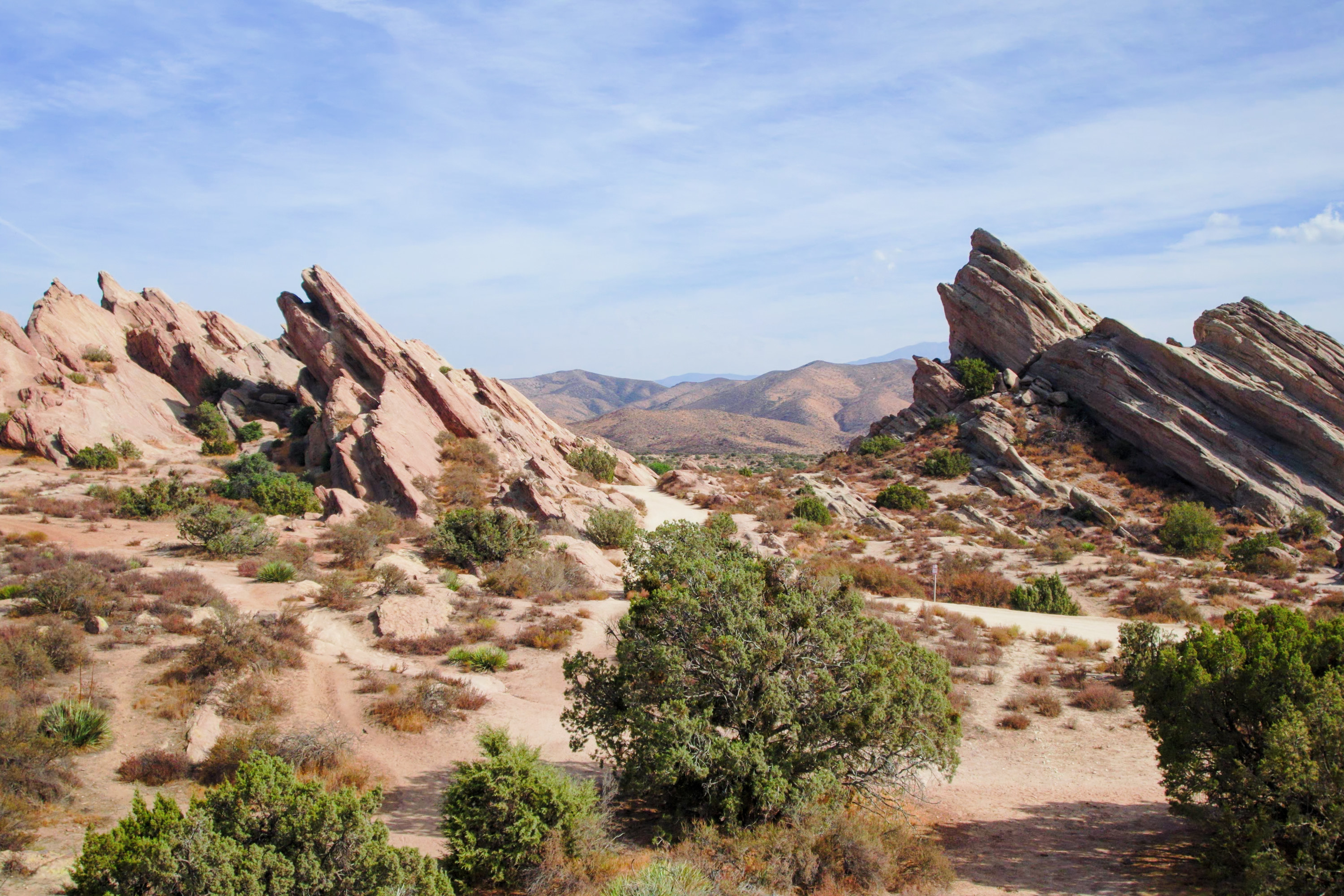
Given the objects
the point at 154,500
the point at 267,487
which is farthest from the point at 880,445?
the point at 154,500

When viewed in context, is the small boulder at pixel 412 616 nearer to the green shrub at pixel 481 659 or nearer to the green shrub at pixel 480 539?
the green shrub at pixel 481 659

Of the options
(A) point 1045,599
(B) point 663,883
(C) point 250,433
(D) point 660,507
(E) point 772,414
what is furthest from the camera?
(E) point 772,414

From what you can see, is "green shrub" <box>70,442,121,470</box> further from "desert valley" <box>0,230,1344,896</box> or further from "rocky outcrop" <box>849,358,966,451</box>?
"rocky outcrop" <box>849,358,966,451</box>

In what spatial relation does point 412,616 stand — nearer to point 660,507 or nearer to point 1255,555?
point 660,507

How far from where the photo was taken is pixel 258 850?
582cm

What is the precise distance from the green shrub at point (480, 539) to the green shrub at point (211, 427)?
1658 centimetres

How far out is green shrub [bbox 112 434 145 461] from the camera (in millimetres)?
28547

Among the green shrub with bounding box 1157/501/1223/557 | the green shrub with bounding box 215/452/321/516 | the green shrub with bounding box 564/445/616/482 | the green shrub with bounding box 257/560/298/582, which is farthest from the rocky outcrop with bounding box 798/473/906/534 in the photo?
the green shrub with bounding box 257/560/298/582

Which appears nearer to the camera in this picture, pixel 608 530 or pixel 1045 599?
pixel 1045 599

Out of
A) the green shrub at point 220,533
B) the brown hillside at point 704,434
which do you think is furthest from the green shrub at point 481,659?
the brown hillside at point 704,434

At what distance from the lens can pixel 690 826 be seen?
8422 millimetres

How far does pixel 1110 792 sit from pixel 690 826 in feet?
21.1

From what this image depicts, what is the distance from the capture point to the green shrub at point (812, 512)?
3091 cm

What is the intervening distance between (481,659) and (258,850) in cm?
811
